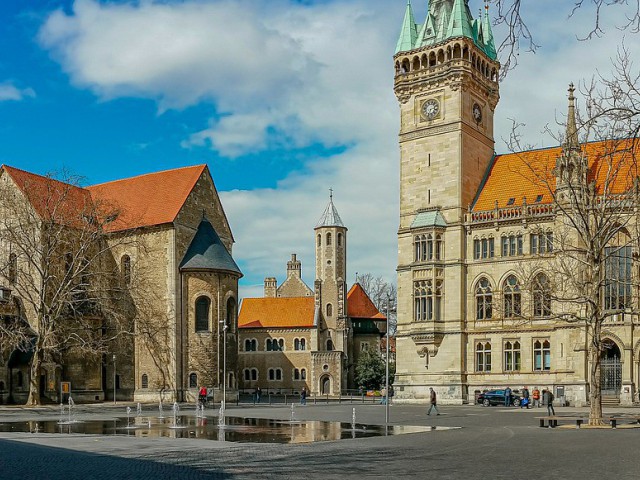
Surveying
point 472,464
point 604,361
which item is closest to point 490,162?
point 604,361

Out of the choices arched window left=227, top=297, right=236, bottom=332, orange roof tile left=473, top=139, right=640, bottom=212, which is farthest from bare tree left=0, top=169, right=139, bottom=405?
orange roof tile left=473, top=139, right=640, bottom=212

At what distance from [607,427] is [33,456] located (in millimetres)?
21049

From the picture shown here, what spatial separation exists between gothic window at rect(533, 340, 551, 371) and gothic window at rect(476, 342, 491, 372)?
341 cm

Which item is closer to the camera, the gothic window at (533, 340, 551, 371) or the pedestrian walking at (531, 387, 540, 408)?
the pedestrian walking at (531, 387, 540, 408)

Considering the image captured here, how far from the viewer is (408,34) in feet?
212

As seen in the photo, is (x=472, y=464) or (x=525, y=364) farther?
(x=525, y=364)

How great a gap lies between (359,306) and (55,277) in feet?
157

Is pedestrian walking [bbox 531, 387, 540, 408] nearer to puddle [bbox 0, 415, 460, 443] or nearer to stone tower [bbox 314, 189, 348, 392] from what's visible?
puddle [bbox 0, 415, 460, 443]

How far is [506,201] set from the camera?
2379 inches

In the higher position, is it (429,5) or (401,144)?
(429,5)

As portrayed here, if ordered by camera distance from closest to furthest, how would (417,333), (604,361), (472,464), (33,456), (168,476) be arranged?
(168,476) < (472,464) < (33,456) < (604,361) < (417,333)

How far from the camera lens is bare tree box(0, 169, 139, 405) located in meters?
51.8

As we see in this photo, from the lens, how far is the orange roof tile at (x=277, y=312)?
94.6 metres

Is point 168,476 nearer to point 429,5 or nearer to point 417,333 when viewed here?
point 417,333
